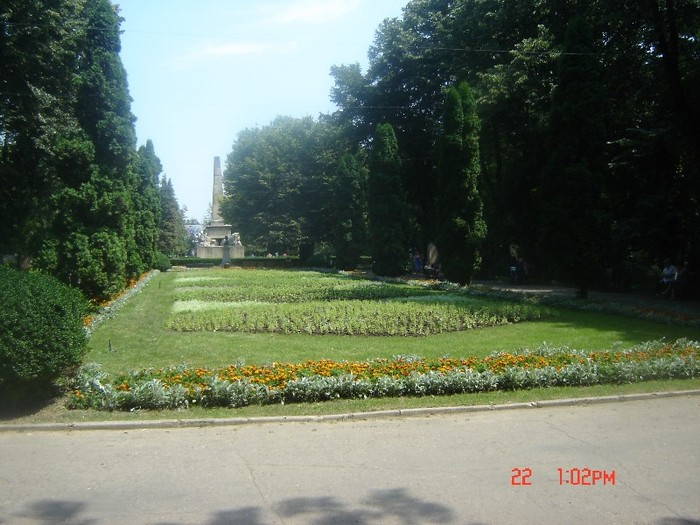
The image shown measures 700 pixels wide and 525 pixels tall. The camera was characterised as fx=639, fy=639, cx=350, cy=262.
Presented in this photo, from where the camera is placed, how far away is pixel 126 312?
1961 cm

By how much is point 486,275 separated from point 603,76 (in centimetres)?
1623

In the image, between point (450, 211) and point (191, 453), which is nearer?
point (191, 453)

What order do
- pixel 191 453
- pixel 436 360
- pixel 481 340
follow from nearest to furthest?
pixel 191 453
pixel 436 360
pixel 481 340

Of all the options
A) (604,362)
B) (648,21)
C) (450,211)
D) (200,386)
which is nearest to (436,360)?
(604,362)

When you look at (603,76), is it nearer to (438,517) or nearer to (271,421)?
(271,421)

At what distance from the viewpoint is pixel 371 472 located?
603cm

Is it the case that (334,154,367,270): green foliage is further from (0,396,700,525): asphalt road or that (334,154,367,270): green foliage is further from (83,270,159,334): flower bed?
(0,396,700,525): asphalt road

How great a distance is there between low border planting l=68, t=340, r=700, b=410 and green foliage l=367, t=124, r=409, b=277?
90.9 ft

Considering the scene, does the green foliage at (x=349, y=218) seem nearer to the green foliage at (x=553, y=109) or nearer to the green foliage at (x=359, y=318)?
the green foliage at (x=553, y=109)

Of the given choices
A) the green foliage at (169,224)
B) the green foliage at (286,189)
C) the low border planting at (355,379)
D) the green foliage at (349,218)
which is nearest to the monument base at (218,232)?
the green foliage at (286,189)

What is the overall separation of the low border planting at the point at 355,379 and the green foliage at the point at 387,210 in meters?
27.7
